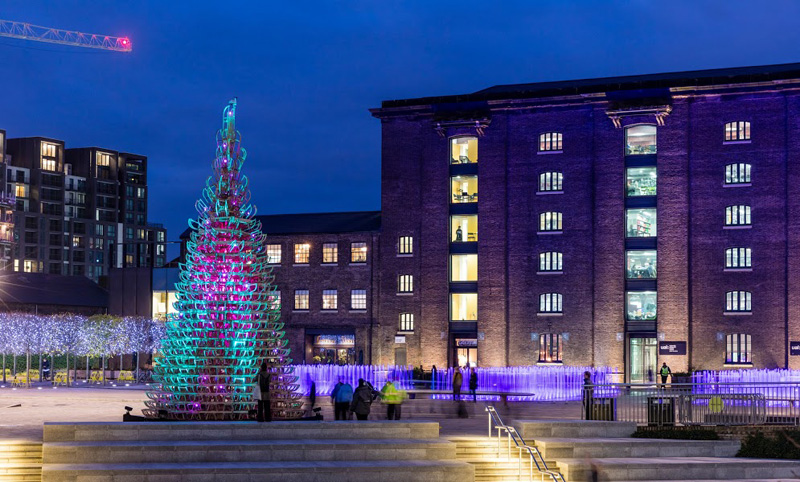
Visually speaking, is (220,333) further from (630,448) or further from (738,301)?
(738,301)

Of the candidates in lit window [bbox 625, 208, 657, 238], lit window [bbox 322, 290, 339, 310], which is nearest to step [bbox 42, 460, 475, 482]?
lit window [bbox 625, 208, 657, 238]

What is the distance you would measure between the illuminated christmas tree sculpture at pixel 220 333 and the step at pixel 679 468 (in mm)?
7229

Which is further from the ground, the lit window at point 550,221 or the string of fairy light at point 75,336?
the lit window at point 550,221

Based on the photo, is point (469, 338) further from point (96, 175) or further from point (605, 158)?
point (96, 175)

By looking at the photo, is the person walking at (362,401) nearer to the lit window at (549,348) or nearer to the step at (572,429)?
the step at (572,429)

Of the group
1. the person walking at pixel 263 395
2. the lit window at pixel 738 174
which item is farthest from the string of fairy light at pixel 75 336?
the person walking at pixel 263 395

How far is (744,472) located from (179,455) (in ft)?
39.9

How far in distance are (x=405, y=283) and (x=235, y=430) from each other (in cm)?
3831

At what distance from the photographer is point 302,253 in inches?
2603

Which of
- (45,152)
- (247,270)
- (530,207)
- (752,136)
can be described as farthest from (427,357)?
(45,152)

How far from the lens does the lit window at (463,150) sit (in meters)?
62.7

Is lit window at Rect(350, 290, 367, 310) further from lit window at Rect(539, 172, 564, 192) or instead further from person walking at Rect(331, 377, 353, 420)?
person walking at Rect(331, 377, 353, 420)

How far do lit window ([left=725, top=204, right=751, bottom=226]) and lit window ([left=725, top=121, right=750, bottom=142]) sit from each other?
3.25 meters

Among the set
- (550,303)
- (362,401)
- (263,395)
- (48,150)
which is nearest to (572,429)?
(362,401)
